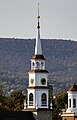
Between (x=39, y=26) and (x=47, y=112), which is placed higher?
(x=39, y=26)

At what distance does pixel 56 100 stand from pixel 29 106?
60369 mm

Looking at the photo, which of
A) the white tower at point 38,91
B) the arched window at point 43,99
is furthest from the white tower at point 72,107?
the arched window at point 43,99

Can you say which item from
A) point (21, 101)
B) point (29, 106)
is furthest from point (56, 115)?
point (29, 106)

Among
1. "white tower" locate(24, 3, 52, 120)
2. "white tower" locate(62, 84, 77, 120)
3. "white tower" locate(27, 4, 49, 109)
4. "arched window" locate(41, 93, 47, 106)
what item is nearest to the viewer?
"white tower" locate(24, 3, 52, 120)

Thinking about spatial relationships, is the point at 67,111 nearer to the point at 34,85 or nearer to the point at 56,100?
the point at 34,85

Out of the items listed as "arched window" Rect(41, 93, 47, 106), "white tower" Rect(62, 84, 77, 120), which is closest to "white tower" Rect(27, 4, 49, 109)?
"arched window" Rect(41, 93, 47, 106)

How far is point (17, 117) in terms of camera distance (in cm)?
9338

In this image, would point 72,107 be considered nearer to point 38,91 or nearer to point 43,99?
point 43,99

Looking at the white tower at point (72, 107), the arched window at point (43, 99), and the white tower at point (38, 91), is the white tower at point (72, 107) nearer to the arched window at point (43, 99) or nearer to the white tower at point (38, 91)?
the white tower at point (38, 91)

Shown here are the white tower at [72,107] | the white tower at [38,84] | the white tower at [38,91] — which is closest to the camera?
the white tower at [38,91]

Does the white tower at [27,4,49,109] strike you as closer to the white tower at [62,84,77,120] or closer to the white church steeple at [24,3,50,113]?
the white church steeple at [24,3,50,113]

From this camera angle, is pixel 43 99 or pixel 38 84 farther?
pixel 43 99

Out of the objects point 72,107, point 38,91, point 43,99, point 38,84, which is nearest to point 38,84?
point 38,84

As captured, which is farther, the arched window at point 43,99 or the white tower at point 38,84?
the arched window at point 43,99
